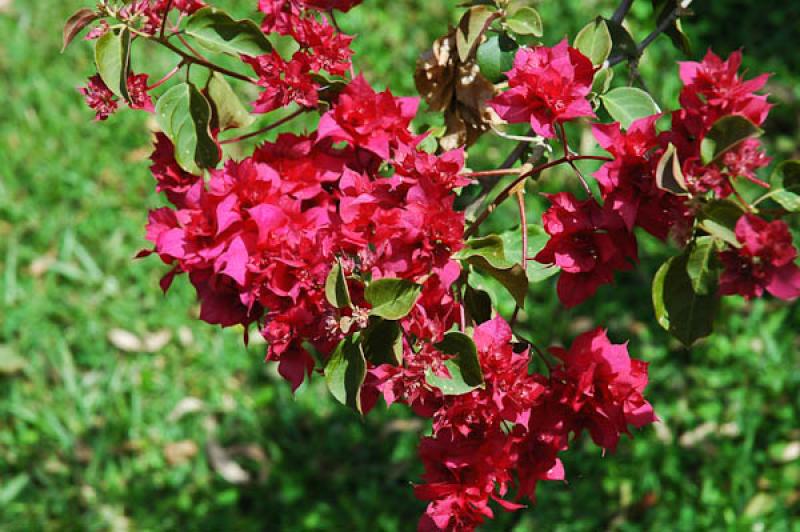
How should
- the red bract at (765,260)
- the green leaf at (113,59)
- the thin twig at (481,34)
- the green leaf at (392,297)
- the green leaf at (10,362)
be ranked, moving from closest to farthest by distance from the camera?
1. the red bract at (765,260)
2. the green leaf at (392,297)
3. the green leaf at (113,59)
4. the thin twig at (481,34)
5. the green leaf at (10,362)

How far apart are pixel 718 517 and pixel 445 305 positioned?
1.20m

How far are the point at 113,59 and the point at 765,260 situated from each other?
0.71 meters

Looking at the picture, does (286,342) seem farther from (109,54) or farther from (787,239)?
(787,239)

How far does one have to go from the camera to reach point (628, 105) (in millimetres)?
1019

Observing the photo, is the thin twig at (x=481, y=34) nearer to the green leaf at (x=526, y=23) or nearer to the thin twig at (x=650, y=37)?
the green leaf at (x=526, y=23)

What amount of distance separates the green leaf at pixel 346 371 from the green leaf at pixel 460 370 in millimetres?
83

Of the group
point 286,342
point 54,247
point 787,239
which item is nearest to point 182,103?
point 286,342

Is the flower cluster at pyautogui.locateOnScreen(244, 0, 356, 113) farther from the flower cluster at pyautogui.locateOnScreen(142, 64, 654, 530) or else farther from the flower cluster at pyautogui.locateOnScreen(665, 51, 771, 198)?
the flower cluster at pyautogui.locateOnScreen(665, 51, 771, 198)

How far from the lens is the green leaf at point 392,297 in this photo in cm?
87

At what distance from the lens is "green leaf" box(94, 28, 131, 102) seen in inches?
39.1

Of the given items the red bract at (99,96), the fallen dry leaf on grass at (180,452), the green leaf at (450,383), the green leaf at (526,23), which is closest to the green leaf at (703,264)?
the green leaf at (450,383)

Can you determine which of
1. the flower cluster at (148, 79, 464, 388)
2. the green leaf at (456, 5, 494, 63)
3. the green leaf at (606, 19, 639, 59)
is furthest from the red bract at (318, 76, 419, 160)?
the green leaf at (606, 19, 639, 59)

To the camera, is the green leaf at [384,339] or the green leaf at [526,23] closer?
the green leaf at [384,339]

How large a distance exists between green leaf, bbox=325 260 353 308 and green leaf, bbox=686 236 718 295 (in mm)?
334
